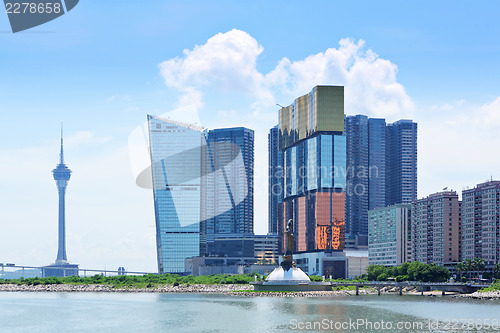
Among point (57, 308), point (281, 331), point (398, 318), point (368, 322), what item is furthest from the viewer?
point (57, 308)

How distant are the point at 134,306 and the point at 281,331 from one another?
62917 mm

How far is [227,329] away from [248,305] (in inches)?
2021

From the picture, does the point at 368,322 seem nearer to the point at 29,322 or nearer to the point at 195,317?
the point at 195,317

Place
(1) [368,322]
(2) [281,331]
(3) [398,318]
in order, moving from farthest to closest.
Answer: (3) [398,318] < (1) [368,322] < (2) [281,331]

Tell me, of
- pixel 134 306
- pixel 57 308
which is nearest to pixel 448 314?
pixel 134 306

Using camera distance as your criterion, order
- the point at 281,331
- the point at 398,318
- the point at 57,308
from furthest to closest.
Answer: the point at 57,308
the point at 398,318
the point at 281,331

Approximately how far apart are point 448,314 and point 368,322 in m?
23.4

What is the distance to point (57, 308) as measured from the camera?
15188 centimetres

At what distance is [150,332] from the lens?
10406 centimetres

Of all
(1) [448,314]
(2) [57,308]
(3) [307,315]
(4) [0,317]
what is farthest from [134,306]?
(1) [448,314]

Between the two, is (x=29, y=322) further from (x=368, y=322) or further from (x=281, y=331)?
(x=368, y=322)

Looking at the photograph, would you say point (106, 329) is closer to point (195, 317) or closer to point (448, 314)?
point (195, 317)

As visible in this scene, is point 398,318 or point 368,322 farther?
point 398,318

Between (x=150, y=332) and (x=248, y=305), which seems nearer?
(x=150, y=332)
